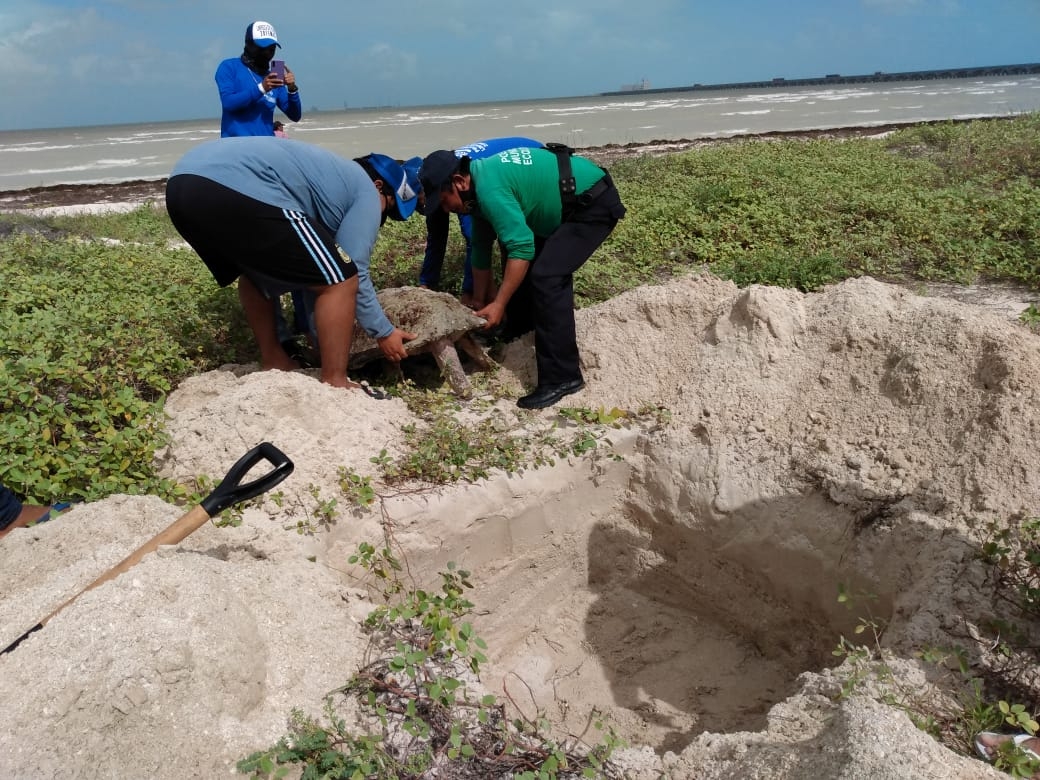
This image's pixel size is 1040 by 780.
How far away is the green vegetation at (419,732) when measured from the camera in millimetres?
1962

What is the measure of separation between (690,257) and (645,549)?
3.39m

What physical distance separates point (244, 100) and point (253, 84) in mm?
139

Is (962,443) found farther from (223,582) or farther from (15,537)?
(15,537)

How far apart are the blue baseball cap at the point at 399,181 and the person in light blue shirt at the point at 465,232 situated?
31 centimetres

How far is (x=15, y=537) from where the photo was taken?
103 inches

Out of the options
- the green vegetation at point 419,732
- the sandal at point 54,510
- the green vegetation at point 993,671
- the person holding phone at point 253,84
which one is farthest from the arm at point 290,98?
the green vegetation at point 993,671

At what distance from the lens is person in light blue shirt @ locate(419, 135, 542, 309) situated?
4124mm

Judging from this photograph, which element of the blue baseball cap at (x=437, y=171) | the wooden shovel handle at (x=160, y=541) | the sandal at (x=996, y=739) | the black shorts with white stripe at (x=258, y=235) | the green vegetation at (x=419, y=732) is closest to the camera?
the sandal at (x=996, y=739)

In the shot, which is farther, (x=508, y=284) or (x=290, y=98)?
(x=290, y=98)

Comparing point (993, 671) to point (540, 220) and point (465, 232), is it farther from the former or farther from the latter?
point (465, 232)

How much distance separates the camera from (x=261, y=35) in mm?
5059

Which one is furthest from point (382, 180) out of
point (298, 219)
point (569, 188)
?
point (569, 188)

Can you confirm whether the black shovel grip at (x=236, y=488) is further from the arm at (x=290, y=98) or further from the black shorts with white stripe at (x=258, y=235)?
the arm at (x=290, y=98)

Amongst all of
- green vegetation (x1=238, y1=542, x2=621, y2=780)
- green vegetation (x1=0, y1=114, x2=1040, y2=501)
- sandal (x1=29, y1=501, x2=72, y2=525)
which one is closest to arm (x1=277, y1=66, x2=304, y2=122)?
green vegetation (x1=0, y1=114, x2=1040, y2=501)
